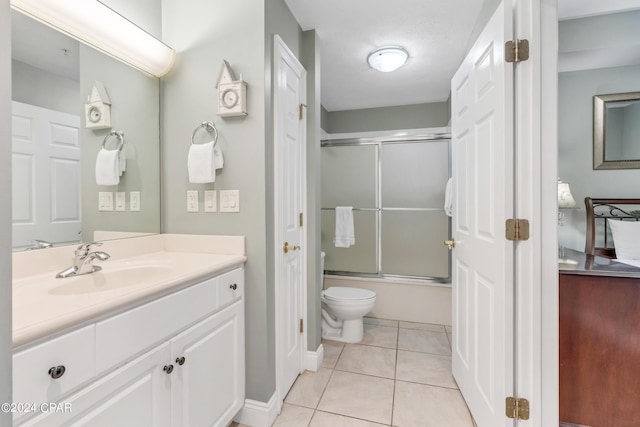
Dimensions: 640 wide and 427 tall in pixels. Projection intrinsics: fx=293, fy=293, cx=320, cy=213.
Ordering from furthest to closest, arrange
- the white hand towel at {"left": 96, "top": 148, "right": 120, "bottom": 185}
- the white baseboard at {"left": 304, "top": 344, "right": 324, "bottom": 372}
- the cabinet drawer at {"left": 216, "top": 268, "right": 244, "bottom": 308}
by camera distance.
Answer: the white baseboard at {"left": 304, "top": 344, "right": 324, "bottom": 372}
the white hand towel at {"left": 96, "top": 148, "right": 120, "bottom": 185}
the cabinet drawer at {"left": 216, "top": 268, "right": 244, "bottom": 308}

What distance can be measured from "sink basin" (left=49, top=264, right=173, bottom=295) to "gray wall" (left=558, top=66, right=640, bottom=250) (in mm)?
2749

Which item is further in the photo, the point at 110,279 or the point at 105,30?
the point at 105,30

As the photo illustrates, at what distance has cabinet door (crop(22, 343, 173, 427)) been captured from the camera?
0.75 meters

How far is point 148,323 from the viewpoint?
3.18 feet

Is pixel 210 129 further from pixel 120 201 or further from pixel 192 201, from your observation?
pixel 120 201

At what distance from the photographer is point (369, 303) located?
2459 mm

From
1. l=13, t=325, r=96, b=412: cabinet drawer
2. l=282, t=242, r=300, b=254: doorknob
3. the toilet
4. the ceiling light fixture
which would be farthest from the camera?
the toilet

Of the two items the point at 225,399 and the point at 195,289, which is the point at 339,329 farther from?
the point at 195,289

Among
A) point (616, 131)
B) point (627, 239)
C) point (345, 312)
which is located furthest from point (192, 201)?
point (616, 131)

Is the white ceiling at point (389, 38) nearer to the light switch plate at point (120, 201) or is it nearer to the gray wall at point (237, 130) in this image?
the gray wall at point (237, 130)

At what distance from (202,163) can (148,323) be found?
0.82 meters

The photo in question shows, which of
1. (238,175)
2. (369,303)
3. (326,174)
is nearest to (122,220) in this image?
(238,175)

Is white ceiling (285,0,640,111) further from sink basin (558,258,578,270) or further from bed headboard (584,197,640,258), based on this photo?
sink basin (558,258,578,270)

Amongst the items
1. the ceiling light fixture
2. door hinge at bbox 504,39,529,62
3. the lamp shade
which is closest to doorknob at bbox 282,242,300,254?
door hinge at bbox 504,39,529,62
